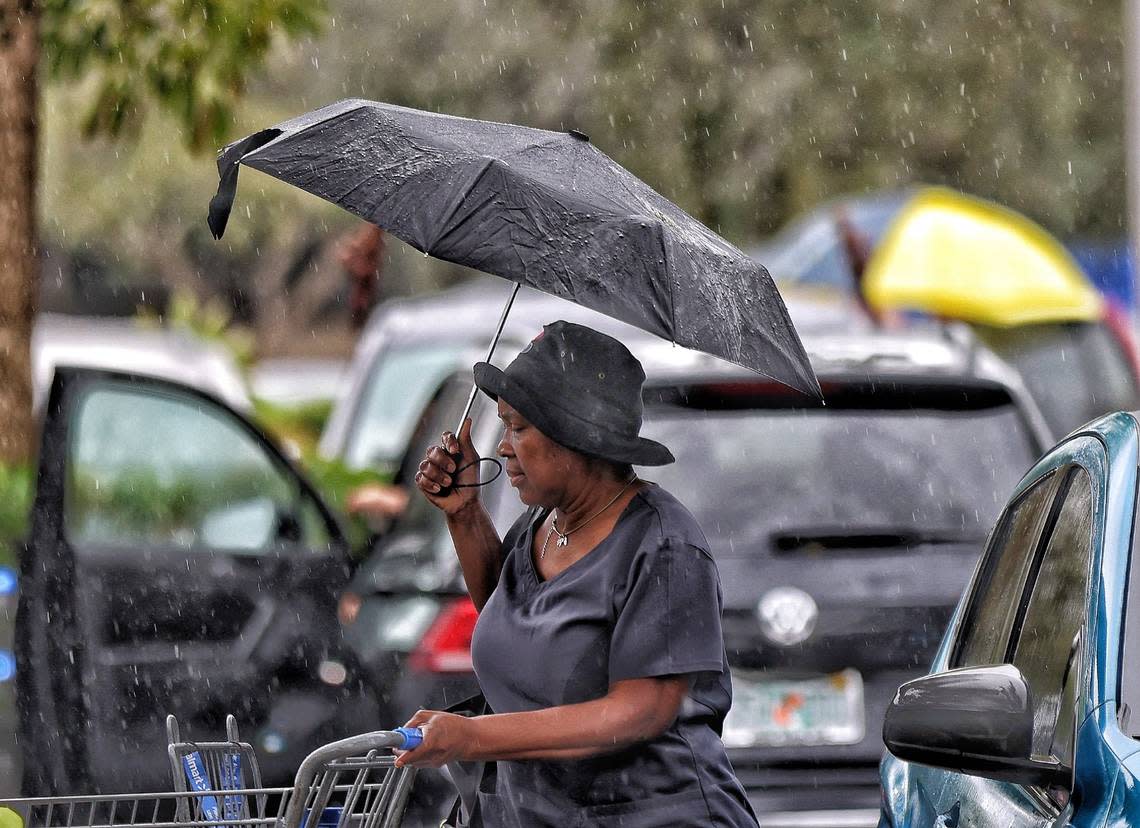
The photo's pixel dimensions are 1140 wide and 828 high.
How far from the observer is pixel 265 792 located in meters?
2.90

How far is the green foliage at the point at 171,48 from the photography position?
281 inches

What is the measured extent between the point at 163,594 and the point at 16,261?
1766 mm

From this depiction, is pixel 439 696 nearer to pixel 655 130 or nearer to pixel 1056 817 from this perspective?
pixel 1056 817

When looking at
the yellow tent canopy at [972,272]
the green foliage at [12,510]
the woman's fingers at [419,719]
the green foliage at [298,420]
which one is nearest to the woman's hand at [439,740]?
the woman's fingers at [419,719]

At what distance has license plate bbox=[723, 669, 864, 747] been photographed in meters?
5.57

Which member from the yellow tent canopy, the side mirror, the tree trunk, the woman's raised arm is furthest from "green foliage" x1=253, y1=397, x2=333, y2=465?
the side mirror

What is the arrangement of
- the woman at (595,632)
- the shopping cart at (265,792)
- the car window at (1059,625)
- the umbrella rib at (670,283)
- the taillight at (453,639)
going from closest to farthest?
the shopping cart at (265,792) < the car window at (1059,625) < the woman at (595,632) < the umbrella rib at (670,283) < the taillight at (453,639)

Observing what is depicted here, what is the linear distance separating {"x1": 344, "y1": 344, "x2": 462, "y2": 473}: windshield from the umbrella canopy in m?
8.34

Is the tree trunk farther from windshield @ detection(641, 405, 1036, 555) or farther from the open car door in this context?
windshield @ detection(641, 405, 1036, 555)

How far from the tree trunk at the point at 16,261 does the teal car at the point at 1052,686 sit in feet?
14.2

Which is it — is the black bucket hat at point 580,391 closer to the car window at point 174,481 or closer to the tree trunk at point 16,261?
the car window at point 174,481

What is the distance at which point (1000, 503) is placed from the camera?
5.84 m

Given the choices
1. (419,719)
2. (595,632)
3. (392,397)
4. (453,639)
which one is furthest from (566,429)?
(392,397)

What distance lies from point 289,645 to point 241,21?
225 cm
